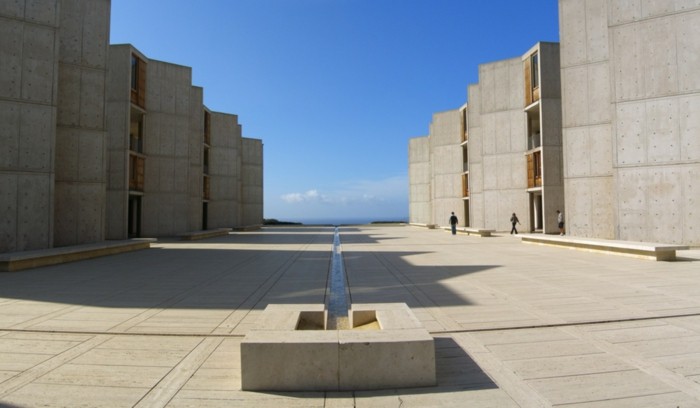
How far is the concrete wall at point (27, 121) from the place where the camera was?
549 inches

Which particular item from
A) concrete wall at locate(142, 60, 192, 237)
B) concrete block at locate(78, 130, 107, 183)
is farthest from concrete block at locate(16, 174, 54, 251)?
concrete wall at locate(142, 60, 192, 237)

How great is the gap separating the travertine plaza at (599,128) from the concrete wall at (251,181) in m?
25.8

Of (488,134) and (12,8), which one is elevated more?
(12,8)

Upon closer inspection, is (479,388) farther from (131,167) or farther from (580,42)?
(131,167)

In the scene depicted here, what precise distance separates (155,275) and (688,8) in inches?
807

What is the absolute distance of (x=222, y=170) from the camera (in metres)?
40.3

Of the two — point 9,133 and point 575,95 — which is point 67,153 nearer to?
point 9,133

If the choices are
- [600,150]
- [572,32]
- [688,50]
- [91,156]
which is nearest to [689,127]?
[688,50]

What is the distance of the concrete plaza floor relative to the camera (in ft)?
12.2

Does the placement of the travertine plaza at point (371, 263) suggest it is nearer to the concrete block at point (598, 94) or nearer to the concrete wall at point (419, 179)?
the concrete block at point (598, 94)

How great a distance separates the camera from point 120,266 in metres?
12.8

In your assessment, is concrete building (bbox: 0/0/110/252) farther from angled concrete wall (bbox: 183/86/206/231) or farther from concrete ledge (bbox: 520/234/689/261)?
concrete ledge (bbox: 520/234/689/261)

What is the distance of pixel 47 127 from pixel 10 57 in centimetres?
234

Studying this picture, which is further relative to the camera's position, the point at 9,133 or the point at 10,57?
the point at 10,57
